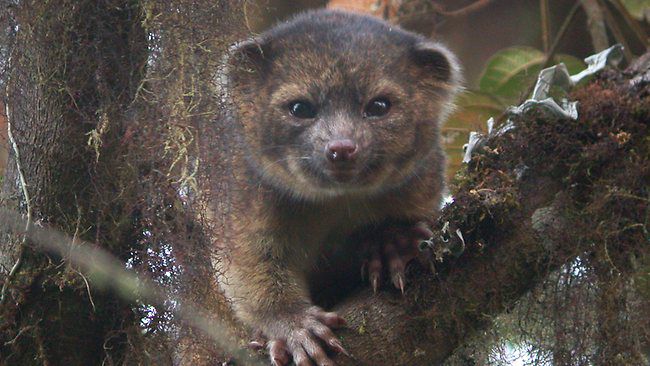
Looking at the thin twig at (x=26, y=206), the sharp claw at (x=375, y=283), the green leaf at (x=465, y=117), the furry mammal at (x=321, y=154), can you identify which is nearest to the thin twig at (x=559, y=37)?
the green leaf at (x=465, y=117)

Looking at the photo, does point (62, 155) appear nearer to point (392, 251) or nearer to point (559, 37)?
point (392, 251)

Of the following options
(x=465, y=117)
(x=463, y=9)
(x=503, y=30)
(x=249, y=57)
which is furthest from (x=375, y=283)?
(x=503, y=30)

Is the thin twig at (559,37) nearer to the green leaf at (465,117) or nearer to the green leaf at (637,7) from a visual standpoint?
the green leaf at (637,7)

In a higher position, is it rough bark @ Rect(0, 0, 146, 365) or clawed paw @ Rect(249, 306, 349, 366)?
rough bark @ Rect(0, 0, 146, 365)

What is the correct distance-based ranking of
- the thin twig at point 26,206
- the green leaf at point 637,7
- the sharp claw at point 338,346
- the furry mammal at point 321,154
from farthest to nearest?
1. the green leaf at point 637,7
2. the furry mammal at point 321,154
3. the sharp claw at point 338,346
4. the thin twig at point 26,206

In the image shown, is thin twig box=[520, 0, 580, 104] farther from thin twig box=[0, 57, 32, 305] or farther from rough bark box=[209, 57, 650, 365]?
thin twig box=[0, 57, 32, 305]

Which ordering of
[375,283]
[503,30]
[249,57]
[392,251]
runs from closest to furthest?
[375,283]
[392,251]
[249,57]
[503,30]

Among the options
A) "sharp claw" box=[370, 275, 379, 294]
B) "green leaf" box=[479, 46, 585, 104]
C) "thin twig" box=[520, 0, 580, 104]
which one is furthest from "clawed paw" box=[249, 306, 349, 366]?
"thin twig" box=[520, 0, 580, 104]
